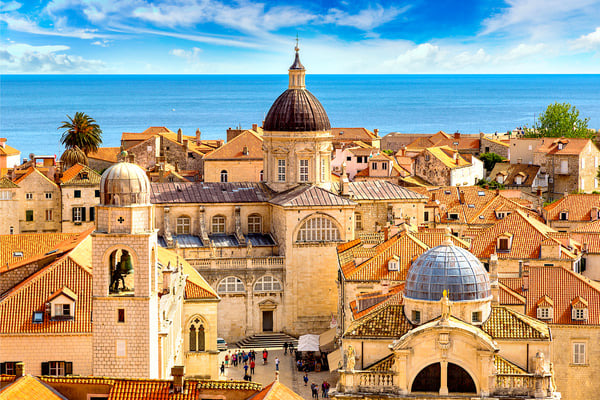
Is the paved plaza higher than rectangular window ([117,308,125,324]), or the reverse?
rectangular window ([117,308,125,324])

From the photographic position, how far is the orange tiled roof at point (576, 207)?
85.4 meters

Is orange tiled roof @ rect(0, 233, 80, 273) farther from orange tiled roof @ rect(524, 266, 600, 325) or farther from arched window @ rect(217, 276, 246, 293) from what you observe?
orange tiled roof @ rect(524, 266, 600, 325)

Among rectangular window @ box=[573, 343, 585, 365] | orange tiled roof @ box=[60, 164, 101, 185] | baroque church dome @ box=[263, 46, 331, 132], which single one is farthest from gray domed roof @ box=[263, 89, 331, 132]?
rectangular window @ box=[573, 343, 585, 365]

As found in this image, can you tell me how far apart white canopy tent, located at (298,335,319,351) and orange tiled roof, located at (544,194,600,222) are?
25.3 metres

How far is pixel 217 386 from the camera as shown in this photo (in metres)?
37.7

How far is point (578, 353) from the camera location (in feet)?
187

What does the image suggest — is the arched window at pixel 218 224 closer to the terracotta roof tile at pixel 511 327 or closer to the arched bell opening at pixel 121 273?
the arched bell opening at pixel 121 273

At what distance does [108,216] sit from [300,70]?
→ 3965 centimetres

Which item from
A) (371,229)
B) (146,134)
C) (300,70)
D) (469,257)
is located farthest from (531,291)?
(146,134)

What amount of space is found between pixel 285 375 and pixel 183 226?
17.2 m

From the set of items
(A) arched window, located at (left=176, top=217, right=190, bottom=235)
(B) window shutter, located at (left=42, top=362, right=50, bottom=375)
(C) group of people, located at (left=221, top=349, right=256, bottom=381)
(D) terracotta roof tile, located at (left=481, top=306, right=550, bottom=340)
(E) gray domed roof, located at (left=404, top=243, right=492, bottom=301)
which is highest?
(A) arched window, located at (left=176, top=217, right=190, bottom=235)

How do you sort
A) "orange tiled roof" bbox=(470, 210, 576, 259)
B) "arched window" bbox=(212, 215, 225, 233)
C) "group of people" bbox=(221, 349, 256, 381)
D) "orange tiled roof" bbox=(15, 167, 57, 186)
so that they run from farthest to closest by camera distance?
"orange tiled roof" bbox=(15, 167, 57, 186)
"arched window" bbox=(212, 215, 225, 233)
"orange tiled roof" bbox=(470, 210, 576, 259)
"group of people" bbox=(221, 349, 256, 381)

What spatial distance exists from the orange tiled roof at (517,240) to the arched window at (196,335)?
17.3 meters

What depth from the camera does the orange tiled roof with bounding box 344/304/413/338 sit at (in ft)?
143
